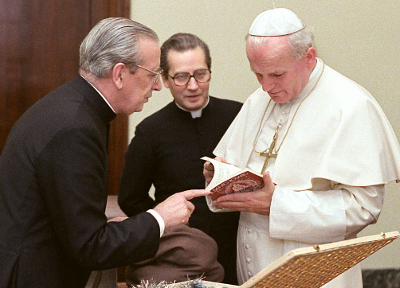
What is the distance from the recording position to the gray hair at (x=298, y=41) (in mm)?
2709

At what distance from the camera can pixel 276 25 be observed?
8.96ft

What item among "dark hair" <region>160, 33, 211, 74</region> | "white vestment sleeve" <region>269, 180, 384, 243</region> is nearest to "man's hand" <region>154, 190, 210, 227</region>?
"white vestment sleeve" <region>269, 180, 384, 243</region>

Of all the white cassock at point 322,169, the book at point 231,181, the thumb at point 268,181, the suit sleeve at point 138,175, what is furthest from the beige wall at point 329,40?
the thumb at point 268,181

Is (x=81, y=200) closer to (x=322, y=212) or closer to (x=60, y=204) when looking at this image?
(x=60, y=204)

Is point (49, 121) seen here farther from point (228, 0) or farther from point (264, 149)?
point (228, 0)

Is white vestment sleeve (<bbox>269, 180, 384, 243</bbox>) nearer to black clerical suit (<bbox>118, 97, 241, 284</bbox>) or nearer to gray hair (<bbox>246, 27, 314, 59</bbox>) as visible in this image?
gray hair (<bbox>246, 27, 314, 59</bbox>)

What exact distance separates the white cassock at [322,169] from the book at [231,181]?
0.13 meters

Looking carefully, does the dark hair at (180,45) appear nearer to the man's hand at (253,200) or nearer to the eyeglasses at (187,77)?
the eyeglasses at (187,77)

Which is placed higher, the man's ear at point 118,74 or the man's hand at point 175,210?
the man's ear at point 118,74

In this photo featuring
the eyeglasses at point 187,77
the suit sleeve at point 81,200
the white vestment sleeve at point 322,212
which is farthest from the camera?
the eyeglasses at point 187,77

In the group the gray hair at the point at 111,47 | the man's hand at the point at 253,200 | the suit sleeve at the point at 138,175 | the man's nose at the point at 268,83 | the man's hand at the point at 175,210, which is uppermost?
the gray hair at the point at 111,47

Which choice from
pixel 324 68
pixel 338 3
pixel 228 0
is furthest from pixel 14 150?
pixel 338 3

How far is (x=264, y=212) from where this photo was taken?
8.89 ft

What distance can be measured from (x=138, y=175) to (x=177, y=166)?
0.24m
